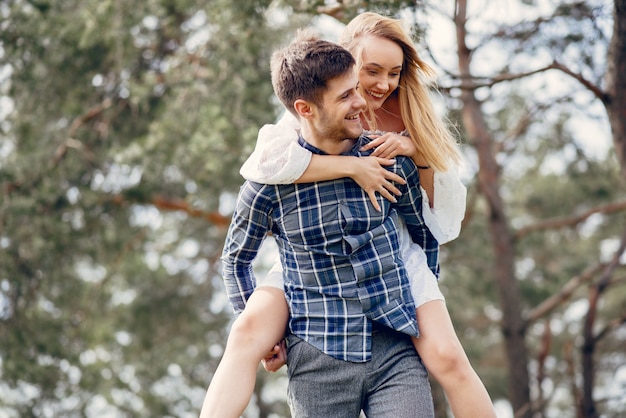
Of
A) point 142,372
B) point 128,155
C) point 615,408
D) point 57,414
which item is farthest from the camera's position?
point 142,372

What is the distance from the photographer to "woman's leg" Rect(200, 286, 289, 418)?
2.45 metres

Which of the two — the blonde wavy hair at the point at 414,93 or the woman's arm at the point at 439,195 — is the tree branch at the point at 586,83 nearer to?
the blonde wavy hair at the point at 414,93

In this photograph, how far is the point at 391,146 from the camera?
2.62m

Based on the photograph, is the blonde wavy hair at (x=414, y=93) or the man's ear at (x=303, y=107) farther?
the blonde wavy hair at (x=414, y=93)

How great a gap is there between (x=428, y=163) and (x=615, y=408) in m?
6.60

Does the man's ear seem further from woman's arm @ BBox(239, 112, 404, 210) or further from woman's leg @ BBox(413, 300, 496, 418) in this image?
woman's leg @ BBox(413, 300, 496, 418)

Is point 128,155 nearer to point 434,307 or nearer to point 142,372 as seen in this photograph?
point 142,372

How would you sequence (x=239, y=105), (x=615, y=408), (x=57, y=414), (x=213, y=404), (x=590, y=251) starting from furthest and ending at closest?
(x=590, y=251) < (x=57, y=414) < (x=615, y=408) < (x=239, y=105) < (x=213, y=404)

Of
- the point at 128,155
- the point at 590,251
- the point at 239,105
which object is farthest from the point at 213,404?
the point at 590,251

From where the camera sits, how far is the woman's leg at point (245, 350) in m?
2.45

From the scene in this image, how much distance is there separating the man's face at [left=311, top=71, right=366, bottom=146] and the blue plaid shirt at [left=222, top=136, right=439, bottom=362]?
0.39 ft

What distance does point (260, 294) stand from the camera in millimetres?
2609

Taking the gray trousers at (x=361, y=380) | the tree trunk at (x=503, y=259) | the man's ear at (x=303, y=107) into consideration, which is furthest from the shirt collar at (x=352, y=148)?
the tree trunk at (x=503, y=259)

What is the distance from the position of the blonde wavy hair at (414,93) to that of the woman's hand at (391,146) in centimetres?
3
